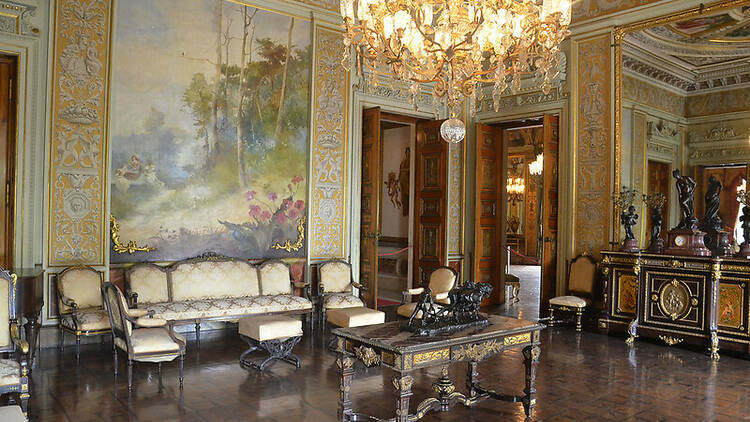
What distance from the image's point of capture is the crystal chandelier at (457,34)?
16.8ft

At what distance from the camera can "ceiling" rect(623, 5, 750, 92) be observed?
7.14m

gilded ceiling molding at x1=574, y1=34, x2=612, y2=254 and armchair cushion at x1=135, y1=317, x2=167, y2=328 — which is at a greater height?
gilded ceiling molding at x1=574, y1=34, x2=612, y2=254

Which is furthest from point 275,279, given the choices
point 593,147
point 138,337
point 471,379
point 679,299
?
point 679,299

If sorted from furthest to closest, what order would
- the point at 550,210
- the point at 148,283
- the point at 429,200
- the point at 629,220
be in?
the point at 429,200 → the point at 550,210 → the point at 629,220 → the point at 148,283

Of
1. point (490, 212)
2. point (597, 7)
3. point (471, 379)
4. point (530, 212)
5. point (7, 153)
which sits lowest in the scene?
point (471, 379)

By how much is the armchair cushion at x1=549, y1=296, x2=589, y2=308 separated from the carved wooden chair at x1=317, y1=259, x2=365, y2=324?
8.79ft

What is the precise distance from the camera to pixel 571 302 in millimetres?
7711

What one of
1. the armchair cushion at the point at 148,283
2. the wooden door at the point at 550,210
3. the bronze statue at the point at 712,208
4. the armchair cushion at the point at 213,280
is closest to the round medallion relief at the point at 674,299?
the bronze statue at the point at 712,208

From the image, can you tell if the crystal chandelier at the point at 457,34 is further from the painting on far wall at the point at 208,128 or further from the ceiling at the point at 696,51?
the ceiling at the point at 696,51

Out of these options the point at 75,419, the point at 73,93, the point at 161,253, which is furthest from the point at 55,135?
the point at 75,419

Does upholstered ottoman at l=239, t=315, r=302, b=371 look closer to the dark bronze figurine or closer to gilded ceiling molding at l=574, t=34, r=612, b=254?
the dark bronze figurine

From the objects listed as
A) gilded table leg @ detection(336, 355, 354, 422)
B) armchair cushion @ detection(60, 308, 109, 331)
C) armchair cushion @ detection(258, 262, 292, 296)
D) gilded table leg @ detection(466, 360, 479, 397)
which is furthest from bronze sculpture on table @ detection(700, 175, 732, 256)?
armchair cushion @ detection(60, 308, 109, 331)

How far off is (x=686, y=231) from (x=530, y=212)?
11.6 meters

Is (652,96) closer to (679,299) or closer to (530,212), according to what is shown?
(679,299)
